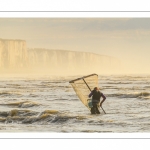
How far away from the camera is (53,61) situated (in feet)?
36.9

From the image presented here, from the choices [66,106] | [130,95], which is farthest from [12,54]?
[130,95]

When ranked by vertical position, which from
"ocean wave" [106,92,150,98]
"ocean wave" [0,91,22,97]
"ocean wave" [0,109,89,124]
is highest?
"ocean wave" [0,91,22,97]

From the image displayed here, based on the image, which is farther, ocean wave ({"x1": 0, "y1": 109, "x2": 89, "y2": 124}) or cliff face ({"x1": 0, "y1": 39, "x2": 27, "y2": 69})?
cliff face ({"x1": 0, "y1": 39, "x2": 27, "y2": 69})

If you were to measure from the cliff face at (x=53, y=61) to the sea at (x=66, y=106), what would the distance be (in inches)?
7.1

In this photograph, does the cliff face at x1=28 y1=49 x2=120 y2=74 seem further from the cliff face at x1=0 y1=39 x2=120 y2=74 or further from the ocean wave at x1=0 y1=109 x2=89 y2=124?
the ocean wave at x1=0 y1=109 x2=89 y2=124

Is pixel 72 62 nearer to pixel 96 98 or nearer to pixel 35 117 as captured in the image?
pixel 96 98

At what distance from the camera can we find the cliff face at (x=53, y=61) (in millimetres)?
11078

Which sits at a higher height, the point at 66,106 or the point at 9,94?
the point at 9,94

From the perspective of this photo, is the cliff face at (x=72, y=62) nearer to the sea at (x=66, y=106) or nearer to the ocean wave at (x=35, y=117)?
the sea at (x=66, y=106)

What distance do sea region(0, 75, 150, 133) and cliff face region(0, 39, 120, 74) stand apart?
181 millimetres

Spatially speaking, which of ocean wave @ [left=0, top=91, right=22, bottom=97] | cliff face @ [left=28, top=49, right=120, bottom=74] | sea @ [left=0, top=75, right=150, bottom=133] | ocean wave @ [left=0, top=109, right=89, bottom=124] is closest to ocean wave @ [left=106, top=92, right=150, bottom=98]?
sea @ [left=0, top=75, right=150, bottom=133]

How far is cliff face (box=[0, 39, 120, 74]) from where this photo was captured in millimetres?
11078

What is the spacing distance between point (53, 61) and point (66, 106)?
3.10ft

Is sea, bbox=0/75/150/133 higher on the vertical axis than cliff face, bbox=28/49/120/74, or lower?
lower
